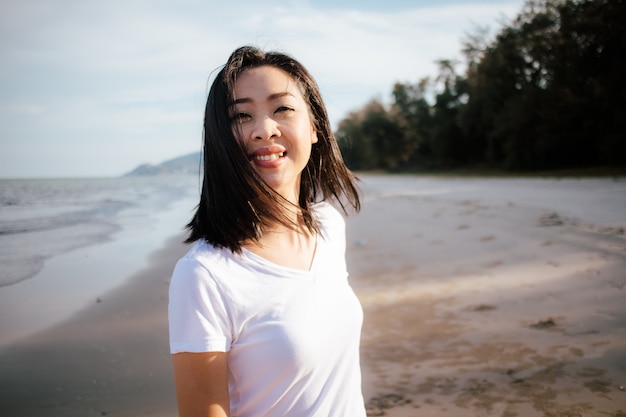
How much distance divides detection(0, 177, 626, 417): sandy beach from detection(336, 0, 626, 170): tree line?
32.6 feet

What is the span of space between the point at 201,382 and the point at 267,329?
22 centimetres

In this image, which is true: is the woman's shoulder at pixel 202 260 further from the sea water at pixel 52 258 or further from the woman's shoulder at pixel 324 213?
the sea water at pixel 52 258

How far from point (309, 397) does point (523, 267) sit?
4.72 meters

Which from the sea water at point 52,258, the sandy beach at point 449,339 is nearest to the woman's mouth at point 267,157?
the sandy beach at point 449,339

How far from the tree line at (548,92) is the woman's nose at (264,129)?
13857 mm

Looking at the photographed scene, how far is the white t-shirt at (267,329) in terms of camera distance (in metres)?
1.19

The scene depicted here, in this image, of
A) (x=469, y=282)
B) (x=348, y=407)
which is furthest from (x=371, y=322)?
(x=348, y=407)

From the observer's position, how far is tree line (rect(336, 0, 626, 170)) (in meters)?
22.0

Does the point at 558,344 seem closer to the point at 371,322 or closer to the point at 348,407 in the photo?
the point at 371,322

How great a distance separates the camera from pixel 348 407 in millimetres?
1518

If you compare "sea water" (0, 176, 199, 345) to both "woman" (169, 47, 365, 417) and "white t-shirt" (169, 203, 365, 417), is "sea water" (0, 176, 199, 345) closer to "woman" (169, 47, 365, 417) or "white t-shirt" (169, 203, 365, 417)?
"woman" (169, 47, 365, 417)

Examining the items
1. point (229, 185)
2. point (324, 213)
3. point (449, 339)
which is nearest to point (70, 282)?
point (449, 339)

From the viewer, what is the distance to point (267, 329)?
1.28 metres

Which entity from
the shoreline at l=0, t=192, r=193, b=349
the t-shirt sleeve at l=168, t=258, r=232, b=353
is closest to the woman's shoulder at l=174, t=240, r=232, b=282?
the t-shirt sleeve at l=168, t=258, r=232, b=353
